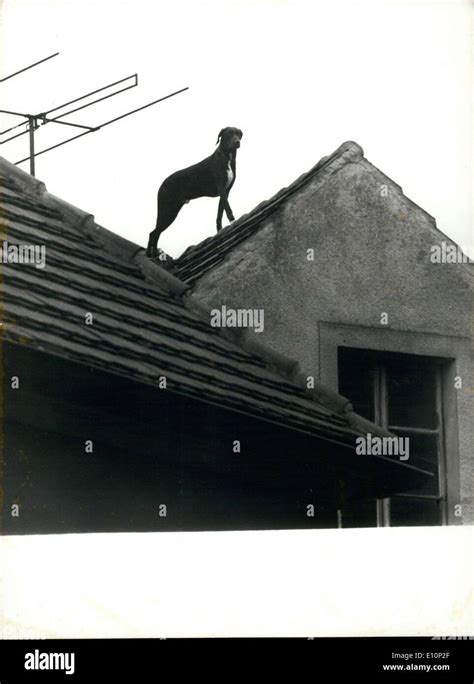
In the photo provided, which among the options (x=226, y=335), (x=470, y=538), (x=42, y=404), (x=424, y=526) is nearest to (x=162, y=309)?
(x=226, y=335)

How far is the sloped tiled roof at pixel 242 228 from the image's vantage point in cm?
842

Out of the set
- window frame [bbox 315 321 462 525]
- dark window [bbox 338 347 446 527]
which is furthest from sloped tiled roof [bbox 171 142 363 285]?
dark window [bbox 338 347 446 527]

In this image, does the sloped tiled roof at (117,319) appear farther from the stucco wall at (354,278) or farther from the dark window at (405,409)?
the dark window at (405,409)

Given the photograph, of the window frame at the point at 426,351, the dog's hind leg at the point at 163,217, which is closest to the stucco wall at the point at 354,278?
the window frame at the point at 426,351

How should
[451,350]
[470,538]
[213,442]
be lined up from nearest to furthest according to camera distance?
1. [213,442]
2. [470,538]
3. [451,350]

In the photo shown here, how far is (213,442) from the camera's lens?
597 centimetres

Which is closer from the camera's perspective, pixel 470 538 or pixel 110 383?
pixel 110 383

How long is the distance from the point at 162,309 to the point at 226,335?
13.0 inches

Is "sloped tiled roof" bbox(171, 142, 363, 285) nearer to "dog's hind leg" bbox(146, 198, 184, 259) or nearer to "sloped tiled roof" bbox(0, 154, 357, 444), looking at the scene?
"dog's hind leg" bbox(146, 198, 184, 259)

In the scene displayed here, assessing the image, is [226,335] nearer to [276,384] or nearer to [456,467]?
[276,384]

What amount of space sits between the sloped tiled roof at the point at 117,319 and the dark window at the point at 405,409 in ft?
5.90

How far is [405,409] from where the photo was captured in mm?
8570

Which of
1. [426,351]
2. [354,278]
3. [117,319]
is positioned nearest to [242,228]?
[354,278]

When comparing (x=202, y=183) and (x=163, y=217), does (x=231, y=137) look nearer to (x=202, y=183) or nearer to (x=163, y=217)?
(x=202, y=183)
